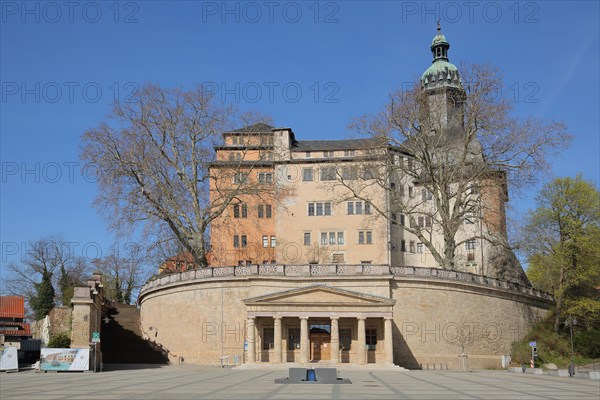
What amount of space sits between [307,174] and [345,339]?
1341 inches

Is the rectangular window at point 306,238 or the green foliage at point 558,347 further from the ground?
the rectangular window at point 306,238

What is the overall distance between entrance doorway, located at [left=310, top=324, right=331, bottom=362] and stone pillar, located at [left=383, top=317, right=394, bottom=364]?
4.64m

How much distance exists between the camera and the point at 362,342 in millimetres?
49531

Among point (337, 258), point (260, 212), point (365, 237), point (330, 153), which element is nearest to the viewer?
point (337, 258)

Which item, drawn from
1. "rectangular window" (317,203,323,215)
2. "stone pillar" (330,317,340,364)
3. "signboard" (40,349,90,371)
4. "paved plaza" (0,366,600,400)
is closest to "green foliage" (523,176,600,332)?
"stone pillar" (330,317,340,364)

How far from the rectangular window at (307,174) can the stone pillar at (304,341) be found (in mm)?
34497

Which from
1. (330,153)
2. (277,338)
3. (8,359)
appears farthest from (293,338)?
(330,153)

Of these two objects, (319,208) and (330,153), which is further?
(330,153)

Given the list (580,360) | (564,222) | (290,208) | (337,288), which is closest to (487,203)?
(564,222)

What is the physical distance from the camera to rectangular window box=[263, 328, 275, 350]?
51562 millimetres

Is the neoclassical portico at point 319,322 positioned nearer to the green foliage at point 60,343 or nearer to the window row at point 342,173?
the green foliage at point 60,343

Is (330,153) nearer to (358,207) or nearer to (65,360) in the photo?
(358,207)

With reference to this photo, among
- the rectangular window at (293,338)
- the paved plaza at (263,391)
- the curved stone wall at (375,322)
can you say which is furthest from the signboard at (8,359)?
the rectangular window at (293,338)

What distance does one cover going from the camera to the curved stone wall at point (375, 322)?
52.7 metres
